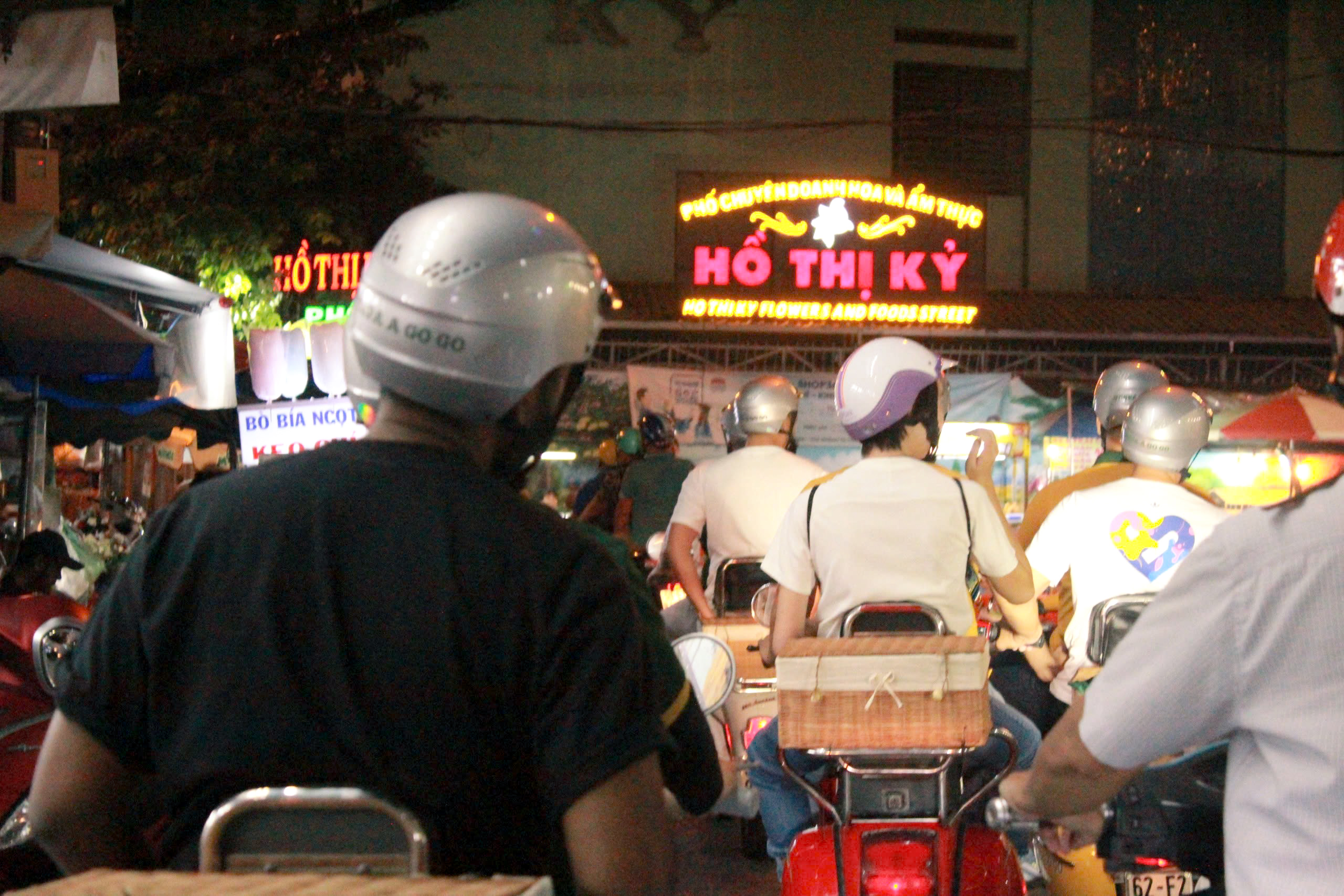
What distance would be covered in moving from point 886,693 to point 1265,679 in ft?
6.75

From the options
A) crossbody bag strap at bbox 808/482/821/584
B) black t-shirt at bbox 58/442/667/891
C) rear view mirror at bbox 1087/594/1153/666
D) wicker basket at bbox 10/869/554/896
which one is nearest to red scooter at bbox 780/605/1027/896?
rear view mirror at bbox 1087/594/1153/666

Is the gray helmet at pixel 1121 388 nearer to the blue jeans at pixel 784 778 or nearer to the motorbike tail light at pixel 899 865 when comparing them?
the blue jeans at pixel 784 778

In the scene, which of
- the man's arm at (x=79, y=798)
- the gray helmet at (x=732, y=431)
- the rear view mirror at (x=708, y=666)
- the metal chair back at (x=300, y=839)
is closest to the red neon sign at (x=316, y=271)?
the gray helmet at (x=732, y=431)

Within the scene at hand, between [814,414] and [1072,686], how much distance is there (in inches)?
465

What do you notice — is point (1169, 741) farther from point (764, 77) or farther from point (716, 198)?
point (764, 77)

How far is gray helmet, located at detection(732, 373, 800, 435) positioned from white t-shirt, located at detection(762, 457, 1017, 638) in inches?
104

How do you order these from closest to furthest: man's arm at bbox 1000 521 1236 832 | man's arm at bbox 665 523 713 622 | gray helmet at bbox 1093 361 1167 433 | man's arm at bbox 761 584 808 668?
1. man's arm at bbox 1000 521 1236 832
2. man's arm at bbox 761 584 808 668
3. gray helmet at bbox 1093 361 1167 433
4. man's arm at bbox 665 523 713 622

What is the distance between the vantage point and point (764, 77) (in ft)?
79.6

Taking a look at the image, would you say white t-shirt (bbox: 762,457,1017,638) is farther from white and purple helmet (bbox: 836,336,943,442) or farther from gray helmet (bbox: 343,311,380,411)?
gray helmet (bbox: 343,311,380,411)

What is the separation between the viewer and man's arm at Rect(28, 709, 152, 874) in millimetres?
2090

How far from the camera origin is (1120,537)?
5.46m

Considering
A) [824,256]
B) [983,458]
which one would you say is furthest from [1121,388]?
[824,256]

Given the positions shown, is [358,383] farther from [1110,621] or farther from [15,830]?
[15,830]

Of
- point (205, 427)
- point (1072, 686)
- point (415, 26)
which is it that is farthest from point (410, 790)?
point (415, 26)
